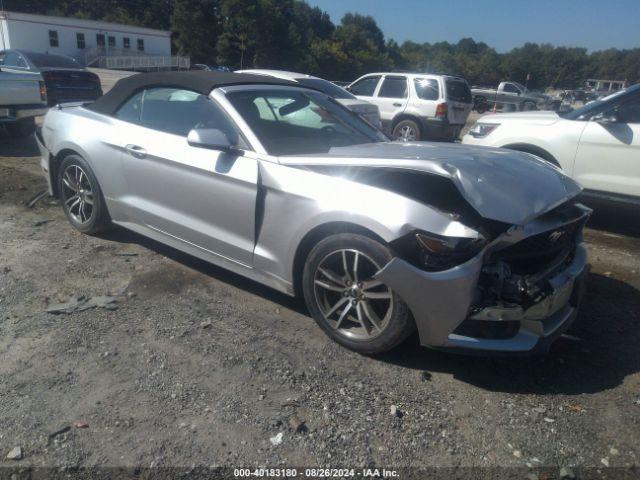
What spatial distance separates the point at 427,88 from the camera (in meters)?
12.6

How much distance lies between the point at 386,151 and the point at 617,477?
2.25m

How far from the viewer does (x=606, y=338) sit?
11.6 feet

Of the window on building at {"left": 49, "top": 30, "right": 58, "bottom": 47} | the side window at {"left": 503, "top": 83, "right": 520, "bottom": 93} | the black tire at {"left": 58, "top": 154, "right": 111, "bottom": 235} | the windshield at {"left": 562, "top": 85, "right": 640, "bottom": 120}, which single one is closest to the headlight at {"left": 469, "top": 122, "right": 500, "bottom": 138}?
the windshield at {"left": 562, "top": 85, "right": 640, "bottom": 120}

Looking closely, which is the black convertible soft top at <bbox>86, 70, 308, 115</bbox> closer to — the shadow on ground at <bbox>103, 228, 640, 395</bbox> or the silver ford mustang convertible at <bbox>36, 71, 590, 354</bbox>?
the silver ford mustang convertible at <bbox>36, 71, 590, 354</bbox>

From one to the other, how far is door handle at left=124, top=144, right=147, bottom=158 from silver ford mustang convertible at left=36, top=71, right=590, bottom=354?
1 centimetres

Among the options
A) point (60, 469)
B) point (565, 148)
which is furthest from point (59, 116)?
point (565, 148)

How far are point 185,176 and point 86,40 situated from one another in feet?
194

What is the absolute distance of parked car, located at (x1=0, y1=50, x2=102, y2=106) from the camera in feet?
35.8

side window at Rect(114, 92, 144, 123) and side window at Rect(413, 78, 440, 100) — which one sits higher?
side window at Rect(114, 92, 144, 123)

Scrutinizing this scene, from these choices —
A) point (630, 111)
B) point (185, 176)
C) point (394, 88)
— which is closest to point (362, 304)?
point (185, 176)

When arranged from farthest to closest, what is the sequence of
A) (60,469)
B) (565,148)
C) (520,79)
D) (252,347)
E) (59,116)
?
1. (520,79)
2. (565,148)
3. (59,116)
4. (252,347)
5. (60,469)

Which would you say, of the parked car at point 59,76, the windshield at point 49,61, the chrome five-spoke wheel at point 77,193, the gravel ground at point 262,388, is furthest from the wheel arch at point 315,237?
the windshield at point 49,61

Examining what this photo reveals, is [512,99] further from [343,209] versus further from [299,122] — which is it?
[343,209]

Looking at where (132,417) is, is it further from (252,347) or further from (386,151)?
(386,151)
